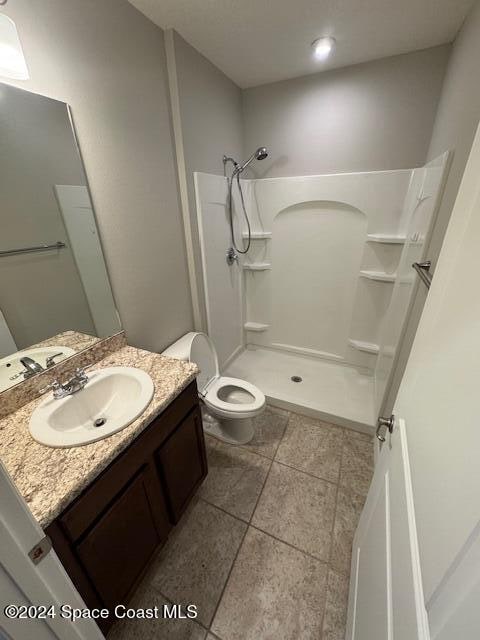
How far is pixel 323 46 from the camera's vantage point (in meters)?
1.49

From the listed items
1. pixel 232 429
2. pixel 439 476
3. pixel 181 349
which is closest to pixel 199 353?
pixel 181 349

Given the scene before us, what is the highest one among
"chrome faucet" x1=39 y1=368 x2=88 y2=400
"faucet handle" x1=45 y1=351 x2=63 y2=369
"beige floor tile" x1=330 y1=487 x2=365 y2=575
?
"faucet handle" x1=45 y1=351 x2=63 y2=369

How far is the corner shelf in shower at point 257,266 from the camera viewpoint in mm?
2508

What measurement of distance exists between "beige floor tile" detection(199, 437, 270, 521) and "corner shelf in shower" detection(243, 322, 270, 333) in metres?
1.24

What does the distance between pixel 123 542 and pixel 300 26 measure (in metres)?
2.50

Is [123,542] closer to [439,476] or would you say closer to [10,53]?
[439,476]

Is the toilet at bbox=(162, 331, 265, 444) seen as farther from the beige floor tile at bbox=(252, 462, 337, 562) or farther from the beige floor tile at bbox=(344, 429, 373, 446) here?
the beige floor tile at bbox=(344, 429, 373, 446)

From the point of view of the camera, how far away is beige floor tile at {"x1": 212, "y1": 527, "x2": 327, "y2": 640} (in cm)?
106

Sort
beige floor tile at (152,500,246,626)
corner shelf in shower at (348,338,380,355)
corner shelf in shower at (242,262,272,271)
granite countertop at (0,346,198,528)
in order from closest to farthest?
granite countertop at (0,346,198,528), beige floor tile at (152,500,246,626), corner shelf in shower at (348,338,380,355), corner shelf in shower at (242,262,272,271)

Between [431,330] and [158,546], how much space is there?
1.38m

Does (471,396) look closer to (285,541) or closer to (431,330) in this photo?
(431,330)

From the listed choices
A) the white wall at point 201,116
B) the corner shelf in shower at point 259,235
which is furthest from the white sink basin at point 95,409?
the corner shelf in shower at point 259,235

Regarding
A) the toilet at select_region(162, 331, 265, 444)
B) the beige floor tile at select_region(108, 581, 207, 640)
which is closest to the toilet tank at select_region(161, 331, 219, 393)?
the toilet at select_region(162, 331, 265, 444)

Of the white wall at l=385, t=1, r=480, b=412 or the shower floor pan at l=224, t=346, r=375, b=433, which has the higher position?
the white wall at l=385, t=1, r=480, b=412
